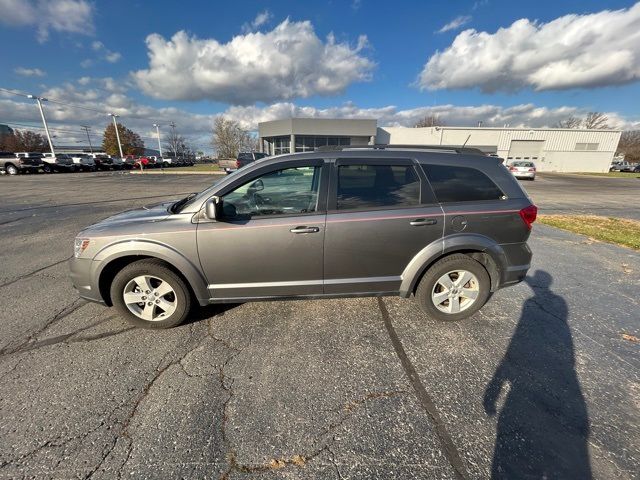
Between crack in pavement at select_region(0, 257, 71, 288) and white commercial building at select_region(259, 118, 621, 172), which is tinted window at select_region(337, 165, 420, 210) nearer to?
crack in pavement at select_region(0, 257, 71, 288)

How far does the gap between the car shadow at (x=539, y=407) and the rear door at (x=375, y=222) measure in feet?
4.19

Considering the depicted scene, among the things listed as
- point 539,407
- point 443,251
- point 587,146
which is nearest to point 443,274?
point 443,251

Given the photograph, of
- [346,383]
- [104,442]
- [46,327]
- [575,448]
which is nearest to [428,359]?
[346,383]

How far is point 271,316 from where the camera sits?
324 cm

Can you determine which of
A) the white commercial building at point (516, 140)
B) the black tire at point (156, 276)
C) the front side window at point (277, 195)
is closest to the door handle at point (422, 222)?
the front side window at point (277, 195)

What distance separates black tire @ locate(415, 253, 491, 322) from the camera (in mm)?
3021

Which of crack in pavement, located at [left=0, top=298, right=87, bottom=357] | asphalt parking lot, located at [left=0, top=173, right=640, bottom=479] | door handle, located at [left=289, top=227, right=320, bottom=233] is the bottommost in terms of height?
crack in pavement, located at [left=0, top=298, right=87, bottom=357]

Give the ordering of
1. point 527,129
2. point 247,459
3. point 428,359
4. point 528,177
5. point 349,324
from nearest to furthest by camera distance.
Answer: point 247,459 < point 428,359 < point 349,324 < point 528,177 < point 527,129

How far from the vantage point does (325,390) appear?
88.4 inches

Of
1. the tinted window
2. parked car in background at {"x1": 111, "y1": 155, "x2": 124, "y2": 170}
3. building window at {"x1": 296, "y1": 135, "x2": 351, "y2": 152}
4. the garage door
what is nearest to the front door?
the tinted window

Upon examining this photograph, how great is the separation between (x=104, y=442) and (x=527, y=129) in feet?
171

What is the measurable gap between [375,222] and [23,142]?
9627 cm

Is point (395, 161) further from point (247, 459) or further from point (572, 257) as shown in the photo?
point (572, 257)

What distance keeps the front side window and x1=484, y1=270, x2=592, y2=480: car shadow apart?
7.61ft
